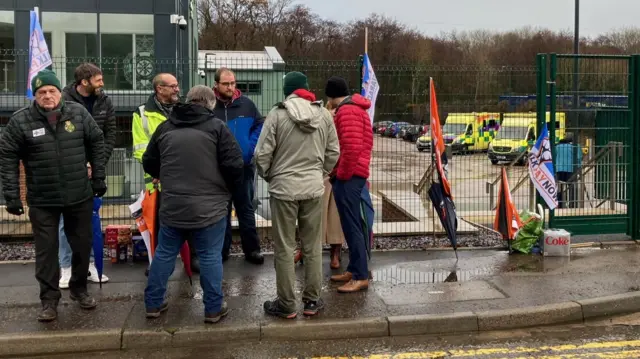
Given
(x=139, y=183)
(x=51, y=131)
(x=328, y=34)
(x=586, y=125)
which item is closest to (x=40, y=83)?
(x=51, y=131)

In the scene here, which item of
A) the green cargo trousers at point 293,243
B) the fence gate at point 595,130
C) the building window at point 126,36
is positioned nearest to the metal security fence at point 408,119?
the fence gate at point 595,130

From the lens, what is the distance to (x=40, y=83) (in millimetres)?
5238

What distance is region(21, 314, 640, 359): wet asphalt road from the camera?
490cm

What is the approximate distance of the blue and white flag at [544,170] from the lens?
25.4ft

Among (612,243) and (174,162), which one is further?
(612,243)

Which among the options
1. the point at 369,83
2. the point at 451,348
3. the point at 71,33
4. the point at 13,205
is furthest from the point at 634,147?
the point at 71,33

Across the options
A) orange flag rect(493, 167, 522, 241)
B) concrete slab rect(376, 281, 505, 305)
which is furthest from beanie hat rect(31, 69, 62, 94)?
orange flag rect(493, 167, 522, 241)

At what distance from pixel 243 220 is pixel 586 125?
15.3ft

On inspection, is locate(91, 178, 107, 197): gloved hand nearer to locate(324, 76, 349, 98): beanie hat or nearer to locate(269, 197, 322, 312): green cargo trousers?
locate(269, 197, 322, 312): green cargo trousers

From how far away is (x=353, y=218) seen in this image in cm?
605

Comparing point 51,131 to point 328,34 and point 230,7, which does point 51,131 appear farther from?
point 328,34

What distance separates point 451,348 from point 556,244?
317cm

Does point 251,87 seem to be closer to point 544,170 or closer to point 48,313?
point 544,170

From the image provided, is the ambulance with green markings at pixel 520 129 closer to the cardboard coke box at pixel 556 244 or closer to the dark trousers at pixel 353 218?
the cardboard coke box at pixel 556 244
